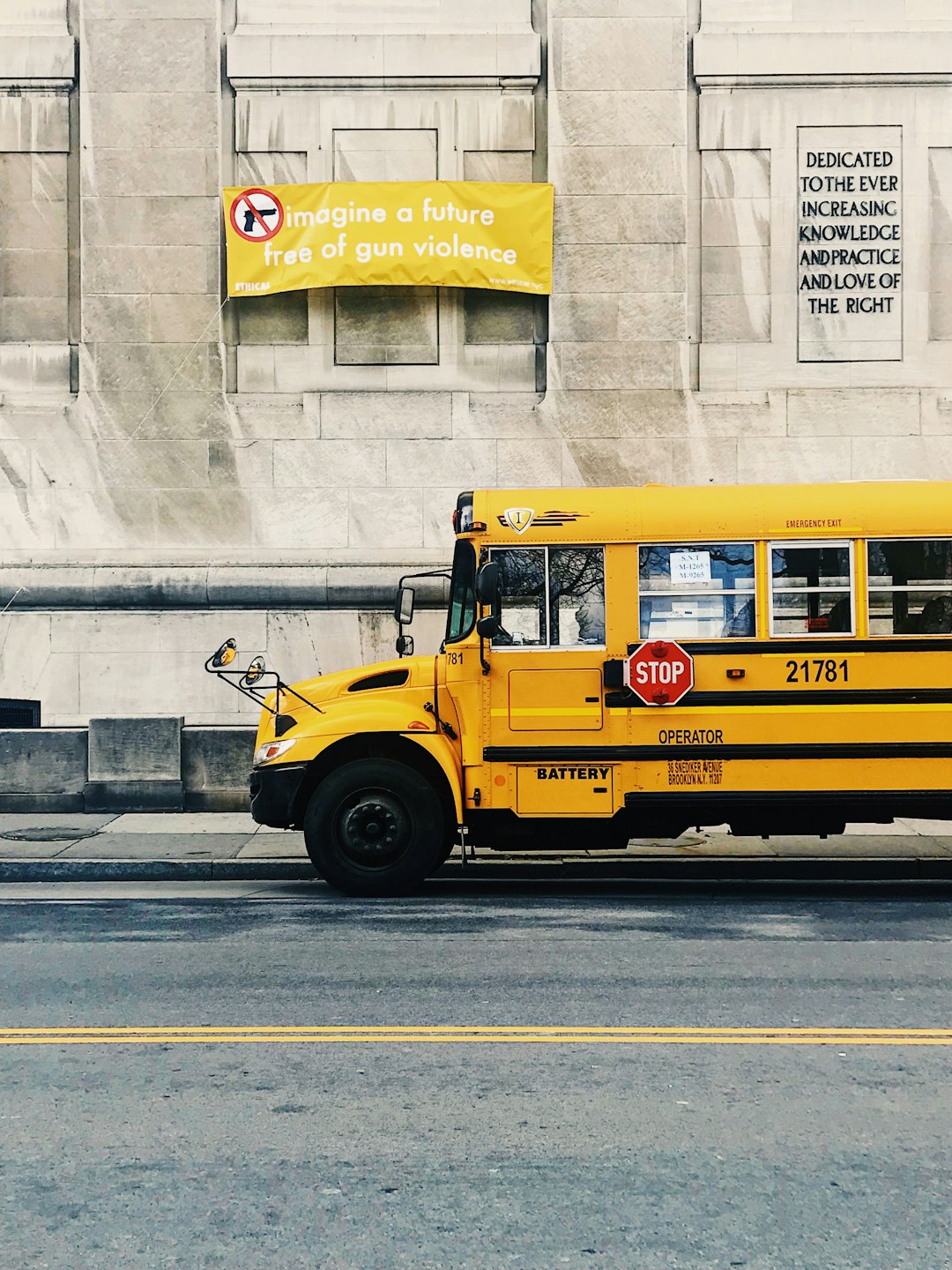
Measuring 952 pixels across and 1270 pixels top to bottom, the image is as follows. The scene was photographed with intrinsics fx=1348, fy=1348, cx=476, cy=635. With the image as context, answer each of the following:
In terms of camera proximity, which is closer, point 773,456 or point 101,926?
point 101,926

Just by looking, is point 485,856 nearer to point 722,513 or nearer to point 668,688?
point 668,688

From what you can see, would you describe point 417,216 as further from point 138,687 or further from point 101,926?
point 101,926

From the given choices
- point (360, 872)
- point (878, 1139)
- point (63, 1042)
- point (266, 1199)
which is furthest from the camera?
point (360, 872)

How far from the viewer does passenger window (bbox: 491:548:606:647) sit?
31.6ft

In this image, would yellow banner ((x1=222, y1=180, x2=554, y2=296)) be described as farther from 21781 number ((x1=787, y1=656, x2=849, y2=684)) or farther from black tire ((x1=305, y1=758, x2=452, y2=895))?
black tire ((x1=305, y1=758, x2=452, y2=895))

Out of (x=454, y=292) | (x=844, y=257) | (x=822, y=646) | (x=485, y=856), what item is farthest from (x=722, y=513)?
(x=844, y=257)

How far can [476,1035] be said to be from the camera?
6066 mm

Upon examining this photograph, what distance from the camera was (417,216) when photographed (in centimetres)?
1516

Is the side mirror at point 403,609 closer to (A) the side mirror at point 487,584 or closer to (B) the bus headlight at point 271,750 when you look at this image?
(A) the side mirror at point 487,584

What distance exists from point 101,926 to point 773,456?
31.4 feet

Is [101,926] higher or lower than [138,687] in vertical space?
lower

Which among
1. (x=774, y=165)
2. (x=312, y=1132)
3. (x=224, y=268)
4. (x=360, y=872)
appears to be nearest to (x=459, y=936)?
(x=360, y=872)

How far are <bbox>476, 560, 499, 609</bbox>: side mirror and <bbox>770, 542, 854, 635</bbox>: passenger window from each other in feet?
6.42

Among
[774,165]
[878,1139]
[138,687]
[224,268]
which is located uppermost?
[774,165]
